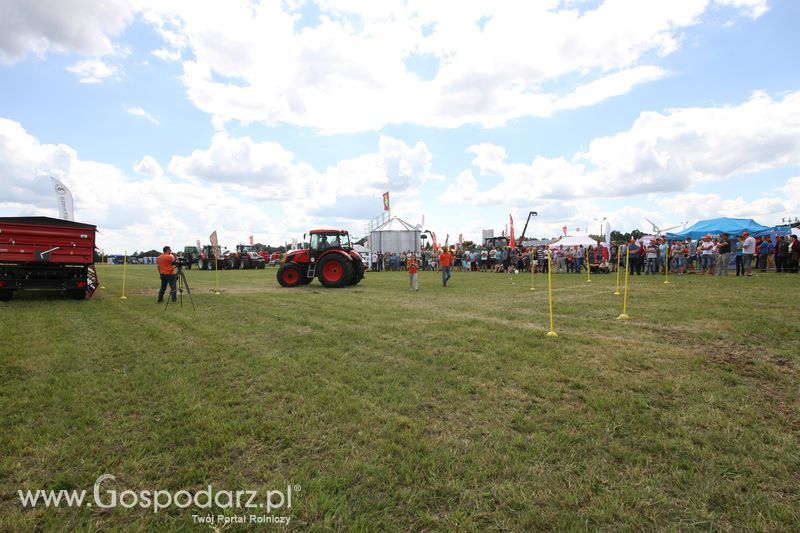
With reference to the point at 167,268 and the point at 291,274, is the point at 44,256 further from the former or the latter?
the point at 291,274

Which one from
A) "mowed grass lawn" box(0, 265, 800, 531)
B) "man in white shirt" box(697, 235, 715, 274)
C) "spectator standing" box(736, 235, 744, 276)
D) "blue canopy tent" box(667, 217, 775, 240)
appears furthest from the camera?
"blue canopy tent" box(667, 217, 775, 240)

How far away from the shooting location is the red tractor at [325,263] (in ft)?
53.5

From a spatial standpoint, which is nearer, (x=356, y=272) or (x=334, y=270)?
(x=334, y=270)

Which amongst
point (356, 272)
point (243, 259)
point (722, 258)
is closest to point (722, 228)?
point (722, 258)

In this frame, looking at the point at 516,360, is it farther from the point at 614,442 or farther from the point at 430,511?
the point at 430,511

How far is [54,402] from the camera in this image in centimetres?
434

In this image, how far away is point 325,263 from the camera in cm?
1648

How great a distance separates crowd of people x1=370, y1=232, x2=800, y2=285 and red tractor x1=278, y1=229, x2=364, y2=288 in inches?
95.9

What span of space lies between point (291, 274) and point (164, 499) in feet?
47.7

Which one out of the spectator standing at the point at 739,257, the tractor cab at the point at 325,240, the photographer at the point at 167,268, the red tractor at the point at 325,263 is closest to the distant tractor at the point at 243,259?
the red tractor at the point at 325,263

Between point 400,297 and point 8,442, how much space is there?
10.2m

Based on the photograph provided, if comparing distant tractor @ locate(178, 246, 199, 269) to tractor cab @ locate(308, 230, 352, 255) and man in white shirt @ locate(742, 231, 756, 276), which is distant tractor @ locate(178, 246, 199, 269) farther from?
man in white shirt @ locate(742, 231, 756, 276)

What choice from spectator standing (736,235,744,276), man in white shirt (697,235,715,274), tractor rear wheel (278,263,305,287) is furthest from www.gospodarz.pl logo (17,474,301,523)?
man in white shirt (697,235,715,274)

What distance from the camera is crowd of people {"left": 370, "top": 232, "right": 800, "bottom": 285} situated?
58.3 feet
